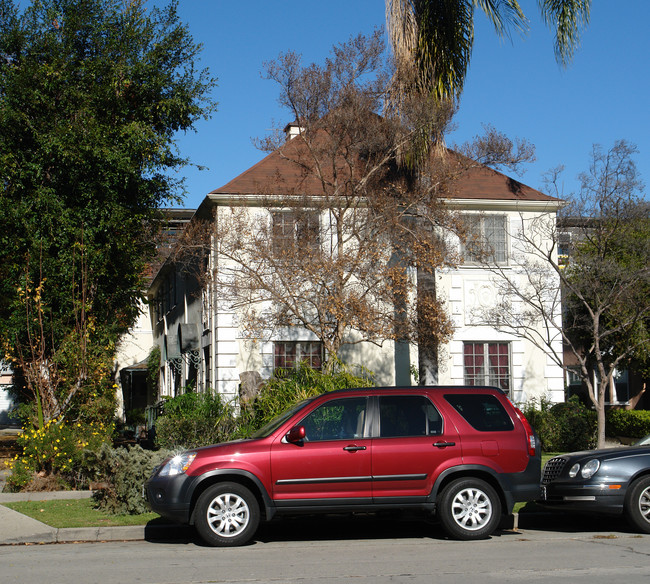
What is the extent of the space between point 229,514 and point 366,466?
1664 mm

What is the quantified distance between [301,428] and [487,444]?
2.24 m

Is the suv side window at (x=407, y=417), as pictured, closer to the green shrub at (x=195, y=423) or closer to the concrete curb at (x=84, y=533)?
the concrete curb at (x=84, y=533)

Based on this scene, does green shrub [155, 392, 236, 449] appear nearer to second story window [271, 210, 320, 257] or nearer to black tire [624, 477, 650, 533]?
second story window [271, 210, 320, 257]

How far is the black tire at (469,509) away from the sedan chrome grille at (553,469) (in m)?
1.41

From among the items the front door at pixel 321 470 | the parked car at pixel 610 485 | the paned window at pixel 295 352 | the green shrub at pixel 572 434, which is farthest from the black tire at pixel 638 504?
the paned window at pixel 295 352

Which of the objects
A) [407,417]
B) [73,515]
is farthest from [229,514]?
[73,515]

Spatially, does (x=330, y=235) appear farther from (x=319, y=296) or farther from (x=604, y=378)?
(x=604, y=378)

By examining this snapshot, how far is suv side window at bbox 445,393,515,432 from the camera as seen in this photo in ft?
31.5

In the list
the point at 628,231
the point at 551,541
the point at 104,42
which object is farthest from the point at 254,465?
the point at 104,42

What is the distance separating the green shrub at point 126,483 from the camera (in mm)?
11109

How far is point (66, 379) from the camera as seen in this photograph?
16.5 metres

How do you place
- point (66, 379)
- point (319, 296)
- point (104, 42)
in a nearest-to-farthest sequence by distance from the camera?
point (66, 379), point (319, 296), point (104, 42)

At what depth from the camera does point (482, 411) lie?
970 cm

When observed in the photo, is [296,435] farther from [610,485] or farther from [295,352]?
[295,352]
